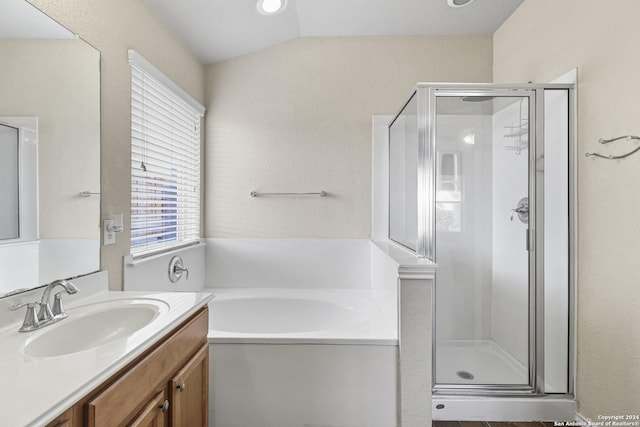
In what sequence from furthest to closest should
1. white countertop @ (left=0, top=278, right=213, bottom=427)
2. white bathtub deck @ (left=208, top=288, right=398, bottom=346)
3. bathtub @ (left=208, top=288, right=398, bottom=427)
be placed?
white bathtub deck @ (left=208, top=288, right=398, bottom=346) < bathtub @ (left=208, top=288, right=398, bottom=427) < white countertop @ (left=0, top=278, right=213, bottom=427)

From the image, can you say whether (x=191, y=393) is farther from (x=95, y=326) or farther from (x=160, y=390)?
(x=95, y=326)

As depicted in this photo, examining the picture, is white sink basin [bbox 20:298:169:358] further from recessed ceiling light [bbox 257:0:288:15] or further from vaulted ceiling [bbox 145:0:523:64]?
recessed ceiling light [bbox 257:0:288:15]

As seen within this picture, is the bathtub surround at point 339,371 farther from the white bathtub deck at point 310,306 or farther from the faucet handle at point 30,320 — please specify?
the faucet handle at point 30,320

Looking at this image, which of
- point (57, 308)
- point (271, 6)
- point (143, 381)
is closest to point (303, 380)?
point (143, 381)

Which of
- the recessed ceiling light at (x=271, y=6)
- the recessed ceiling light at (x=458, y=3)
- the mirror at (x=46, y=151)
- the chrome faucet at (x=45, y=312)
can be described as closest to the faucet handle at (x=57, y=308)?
the chrome faucet at (x=45, y=312)

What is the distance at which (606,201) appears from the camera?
161 centimetres

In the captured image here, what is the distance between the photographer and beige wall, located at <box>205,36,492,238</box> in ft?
9.04

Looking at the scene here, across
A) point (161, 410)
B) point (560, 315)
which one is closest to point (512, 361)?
point (560, 315)

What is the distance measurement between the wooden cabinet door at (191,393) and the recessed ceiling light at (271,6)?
2149mm

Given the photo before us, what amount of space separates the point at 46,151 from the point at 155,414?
Result: 103cm

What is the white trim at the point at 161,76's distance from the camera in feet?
5.89

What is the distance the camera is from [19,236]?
45.6 inches

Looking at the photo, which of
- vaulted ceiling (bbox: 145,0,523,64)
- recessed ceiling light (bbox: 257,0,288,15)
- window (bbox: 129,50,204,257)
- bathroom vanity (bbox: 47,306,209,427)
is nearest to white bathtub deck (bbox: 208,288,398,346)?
window (bbox: 129,50,204,257)

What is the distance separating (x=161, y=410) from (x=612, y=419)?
6.48 ft
